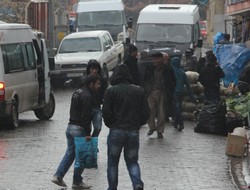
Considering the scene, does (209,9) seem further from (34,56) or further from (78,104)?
(78,104)

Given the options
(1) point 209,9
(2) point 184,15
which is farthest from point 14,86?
(1) point 209,9

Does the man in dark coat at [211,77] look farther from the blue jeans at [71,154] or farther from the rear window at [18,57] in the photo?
the blue jeans at [71,154]

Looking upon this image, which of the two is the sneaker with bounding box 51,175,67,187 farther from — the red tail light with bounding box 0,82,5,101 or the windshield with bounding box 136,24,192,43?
the windshield with bounding box 136,24,192,43

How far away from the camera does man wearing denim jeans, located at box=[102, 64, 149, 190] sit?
1120 centimetres

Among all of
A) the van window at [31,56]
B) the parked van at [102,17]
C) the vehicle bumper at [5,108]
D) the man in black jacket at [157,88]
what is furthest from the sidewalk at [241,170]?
the parked van at [102,17]

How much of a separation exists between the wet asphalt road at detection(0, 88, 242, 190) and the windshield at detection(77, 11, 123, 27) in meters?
20.8

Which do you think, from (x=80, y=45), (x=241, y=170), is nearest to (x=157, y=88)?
(x=241, y=170)

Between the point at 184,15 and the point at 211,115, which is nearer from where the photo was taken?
the point at 211,115

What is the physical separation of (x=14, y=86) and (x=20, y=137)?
1615 millimetres

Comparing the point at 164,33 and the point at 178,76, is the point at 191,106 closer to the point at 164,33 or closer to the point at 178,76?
the point at 178,76

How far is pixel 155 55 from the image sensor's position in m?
18.3

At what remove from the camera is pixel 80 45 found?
3303 cm

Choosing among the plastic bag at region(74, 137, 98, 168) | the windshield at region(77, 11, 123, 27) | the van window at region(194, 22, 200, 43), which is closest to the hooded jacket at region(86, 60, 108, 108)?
the plastic bag at region(74, 137, 98, 168)

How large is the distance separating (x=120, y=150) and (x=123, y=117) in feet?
1.38
